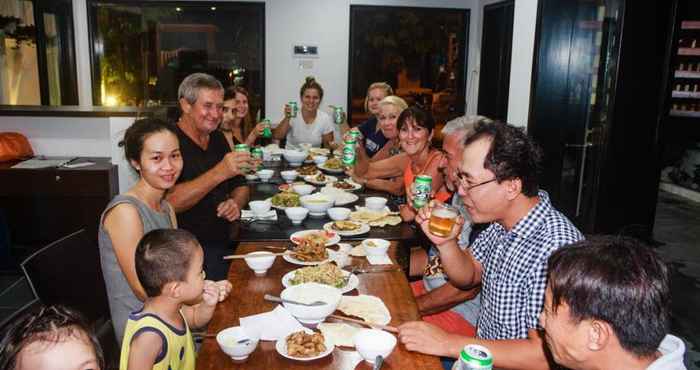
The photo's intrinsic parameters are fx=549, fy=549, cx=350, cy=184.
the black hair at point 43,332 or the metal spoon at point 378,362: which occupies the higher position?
the black hair at point 43,332

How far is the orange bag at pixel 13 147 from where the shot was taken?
425 centimetres

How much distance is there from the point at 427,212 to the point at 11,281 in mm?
3507

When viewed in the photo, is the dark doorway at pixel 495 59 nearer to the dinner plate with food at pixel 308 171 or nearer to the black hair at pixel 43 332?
the dinner plate with food at pixel 308 171

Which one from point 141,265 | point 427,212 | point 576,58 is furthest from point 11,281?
point 576,58

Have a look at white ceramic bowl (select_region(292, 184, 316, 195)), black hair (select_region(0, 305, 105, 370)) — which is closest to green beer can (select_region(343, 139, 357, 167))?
white ceramic bowl (select_region(292, 184, 316, 195))

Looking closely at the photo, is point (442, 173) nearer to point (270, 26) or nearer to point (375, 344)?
point (375, 344)

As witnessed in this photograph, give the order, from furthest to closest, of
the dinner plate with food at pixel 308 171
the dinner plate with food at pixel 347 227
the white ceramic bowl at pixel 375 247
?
the dinner plate with food at pixel 308 171, the dinner plate with food at pixel 347 227, the white ceramic bowl at pixel 375 247

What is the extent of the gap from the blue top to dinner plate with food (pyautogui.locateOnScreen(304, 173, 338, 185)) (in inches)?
34.7

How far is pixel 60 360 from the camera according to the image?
104 centimetres

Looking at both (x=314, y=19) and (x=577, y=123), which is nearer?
(x=577, y=123)

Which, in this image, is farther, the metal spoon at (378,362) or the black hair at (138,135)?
the black hair at (138,135)

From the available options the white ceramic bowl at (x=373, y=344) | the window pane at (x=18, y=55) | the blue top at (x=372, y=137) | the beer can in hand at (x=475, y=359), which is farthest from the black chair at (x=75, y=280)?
the window pane at (x=18, y=55)

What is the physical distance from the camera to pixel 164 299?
60.6 inches

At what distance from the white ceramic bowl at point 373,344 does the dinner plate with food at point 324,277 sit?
0.37 meters
